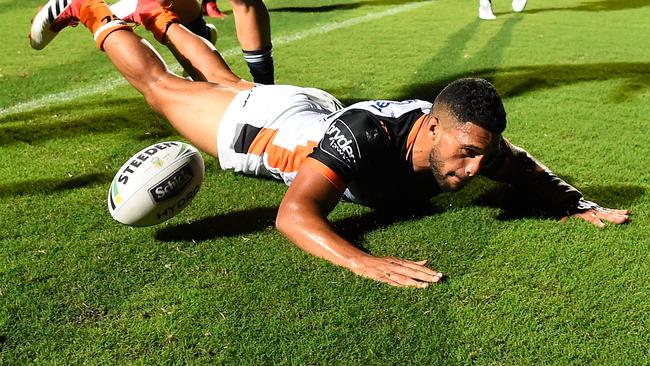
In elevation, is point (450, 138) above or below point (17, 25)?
above

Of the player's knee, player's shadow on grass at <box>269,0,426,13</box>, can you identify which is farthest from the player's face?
player's shadow on grass at <box>269,0,426,13</box>

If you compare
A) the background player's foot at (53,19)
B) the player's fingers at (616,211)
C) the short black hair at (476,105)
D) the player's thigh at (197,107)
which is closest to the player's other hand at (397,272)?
the short black hair at (476,105)

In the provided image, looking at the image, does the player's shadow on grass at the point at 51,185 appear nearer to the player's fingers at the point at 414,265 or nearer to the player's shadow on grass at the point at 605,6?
the player's fingers at the point at 414,265

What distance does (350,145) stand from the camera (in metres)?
3.54

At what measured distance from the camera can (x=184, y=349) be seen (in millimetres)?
2750

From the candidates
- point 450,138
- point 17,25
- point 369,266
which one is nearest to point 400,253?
point 369,266

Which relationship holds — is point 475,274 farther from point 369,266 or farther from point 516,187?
point 516,187

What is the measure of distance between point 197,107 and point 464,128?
1987 mm

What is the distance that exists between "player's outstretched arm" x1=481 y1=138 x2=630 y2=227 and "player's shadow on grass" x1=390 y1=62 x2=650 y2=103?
2679mm

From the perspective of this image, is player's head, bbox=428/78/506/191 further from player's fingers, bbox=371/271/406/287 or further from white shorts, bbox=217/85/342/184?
white shorts, bbox=217/85/342/184

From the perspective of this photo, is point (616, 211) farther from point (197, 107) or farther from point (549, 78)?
point (549, 78)

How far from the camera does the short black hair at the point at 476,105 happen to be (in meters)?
3.35

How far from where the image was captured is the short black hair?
3.35m

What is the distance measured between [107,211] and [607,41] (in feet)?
27.8
